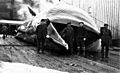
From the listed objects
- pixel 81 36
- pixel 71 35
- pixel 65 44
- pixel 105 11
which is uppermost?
pixel 105 11

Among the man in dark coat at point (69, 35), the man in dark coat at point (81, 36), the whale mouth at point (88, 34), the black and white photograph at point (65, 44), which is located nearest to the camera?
the black and white photograph at point (65, 44)

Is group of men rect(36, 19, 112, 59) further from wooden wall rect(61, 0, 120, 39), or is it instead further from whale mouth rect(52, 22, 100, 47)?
wooden wall rect(61, 0, 120, 39)

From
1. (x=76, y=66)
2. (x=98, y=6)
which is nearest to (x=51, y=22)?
(x=76, y=66)

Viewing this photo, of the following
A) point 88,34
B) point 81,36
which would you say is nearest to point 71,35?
point 81,36

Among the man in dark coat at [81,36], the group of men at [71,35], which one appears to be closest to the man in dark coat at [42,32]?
the group of men at [71,35]

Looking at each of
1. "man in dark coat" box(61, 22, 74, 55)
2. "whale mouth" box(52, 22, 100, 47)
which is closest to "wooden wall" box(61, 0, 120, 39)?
"whale mouth" box(52, 22, 100, 47)

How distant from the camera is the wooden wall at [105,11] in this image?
26.0m

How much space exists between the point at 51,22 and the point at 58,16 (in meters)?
0.48

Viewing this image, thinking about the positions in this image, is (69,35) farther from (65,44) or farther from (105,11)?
(105,11)

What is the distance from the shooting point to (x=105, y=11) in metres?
27.2

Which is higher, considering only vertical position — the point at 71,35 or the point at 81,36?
the point at 71,35

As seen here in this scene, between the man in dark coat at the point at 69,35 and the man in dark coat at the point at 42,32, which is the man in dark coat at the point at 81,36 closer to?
the man in dark coat at the point at 69,35

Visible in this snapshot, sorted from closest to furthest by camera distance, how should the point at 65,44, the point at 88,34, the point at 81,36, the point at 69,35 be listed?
the point at 65,44 < the point at 69,35 < the point at 81,36 < the point at 88,34

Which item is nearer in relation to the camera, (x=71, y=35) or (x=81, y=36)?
(x=71, y=35)
